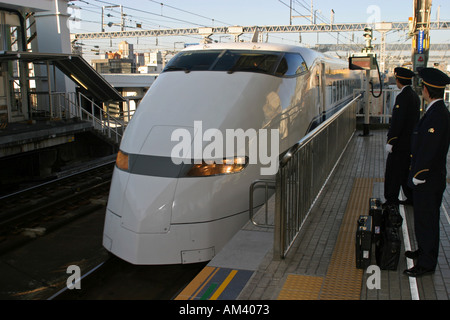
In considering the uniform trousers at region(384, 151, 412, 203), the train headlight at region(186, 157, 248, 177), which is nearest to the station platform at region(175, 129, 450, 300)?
the uniform trousers at region(384, 151, 412, 203)

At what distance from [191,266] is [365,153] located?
6.32 meters

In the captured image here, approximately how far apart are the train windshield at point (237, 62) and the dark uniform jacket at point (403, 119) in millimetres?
2000

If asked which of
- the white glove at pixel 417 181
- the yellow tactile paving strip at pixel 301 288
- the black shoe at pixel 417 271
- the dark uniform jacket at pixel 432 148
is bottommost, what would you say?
the yellow tactile paving strip at pixel 301 288

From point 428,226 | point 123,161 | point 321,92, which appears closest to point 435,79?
A: point 428,226

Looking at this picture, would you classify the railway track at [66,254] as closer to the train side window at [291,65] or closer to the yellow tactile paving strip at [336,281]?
the yellow tactile paving strip at [336,281]

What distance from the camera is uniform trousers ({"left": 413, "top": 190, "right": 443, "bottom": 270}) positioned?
4.01 meters

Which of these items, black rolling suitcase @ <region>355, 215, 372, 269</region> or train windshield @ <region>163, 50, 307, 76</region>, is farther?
train windshield @ <region>163, 50, 307, 76</region>

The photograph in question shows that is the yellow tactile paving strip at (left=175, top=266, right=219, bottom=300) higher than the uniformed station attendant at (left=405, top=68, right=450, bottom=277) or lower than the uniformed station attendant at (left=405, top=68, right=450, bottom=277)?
lower

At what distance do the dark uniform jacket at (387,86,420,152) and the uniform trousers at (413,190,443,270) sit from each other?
5.88ft

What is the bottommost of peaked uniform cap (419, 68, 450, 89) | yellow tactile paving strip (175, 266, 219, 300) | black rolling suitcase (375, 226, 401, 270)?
yellow tactile paving strip (175, 266, 219, 300)

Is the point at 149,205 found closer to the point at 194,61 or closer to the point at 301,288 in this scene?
the point at 301,288

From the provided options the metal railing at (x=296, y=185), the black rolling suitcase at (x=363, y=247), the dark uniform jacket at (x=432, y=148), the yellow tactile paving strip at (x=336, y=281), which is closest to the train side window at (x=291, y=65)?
the metal railing at (x=296, y=185)

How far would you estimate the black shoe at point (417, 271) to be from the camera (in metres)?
4.05

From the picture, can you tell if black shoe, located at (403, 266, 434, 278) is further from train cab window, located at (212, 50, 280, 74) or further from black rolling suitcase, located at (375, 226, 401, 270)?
train cab window, located at (212, 50, 280, 74)
